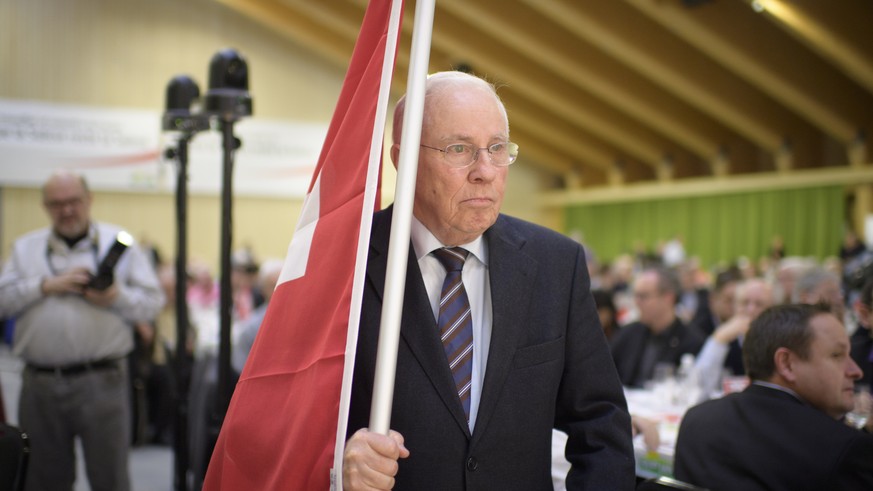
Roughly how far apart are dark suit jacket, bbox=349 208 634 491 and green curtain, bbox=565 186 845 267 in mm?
13648

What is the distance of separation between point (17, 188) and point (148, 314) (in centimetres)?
1261

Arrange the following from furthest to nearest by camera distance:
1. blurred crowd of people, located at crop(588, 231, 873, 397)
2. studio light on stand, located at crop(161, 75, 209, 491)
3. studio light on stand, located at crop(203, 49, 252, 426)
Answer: blurred crowd of people, located at crop(588, 231, 873, 397), studio light on stand, located at crop(161, 75, 209, 491), studio light on stand, located at crop(203, 49, 252, 426)

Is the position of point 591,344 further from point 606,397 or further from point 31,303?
point 31,303

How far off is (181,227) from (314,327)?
2.38 metres

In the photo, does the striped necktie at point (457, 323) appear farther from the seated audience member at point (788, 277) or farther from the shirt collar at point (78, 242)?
the seated audience member at point (788, 277)

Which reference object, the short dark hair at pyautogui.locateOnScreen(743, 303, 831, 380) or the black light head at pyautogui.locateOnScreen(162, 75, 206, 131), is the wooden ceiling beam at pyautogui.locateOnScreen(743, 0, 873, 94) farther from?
the short dark hair at pyautogui.locateOnScreen(743, 303, 831, 380)

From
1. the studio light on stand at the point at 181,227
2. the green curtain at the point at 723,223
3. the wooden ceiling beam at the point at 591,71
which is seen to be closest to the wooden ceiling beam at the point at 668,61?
the wooden ceiling beam at the point at 591,71

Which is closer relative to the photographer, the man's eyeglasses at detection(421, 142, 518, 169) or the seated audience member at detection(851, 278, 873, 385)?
the man's eyeglasses at detection(421, 142, 518, 169)

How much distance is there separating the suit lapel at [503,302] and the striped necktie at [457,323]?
52 mm

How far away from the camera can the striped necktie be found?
5.31 ft

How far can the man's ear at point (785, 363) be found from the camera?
2535 mm

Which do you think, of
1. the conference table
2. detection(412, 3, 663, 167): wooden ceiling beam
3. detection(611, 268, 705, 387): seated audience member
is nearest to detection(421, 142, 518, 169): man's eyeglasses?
the conference table

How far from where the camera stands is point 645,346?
533 cm

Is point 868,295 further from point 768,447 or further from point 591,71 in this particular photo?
point 591,71
